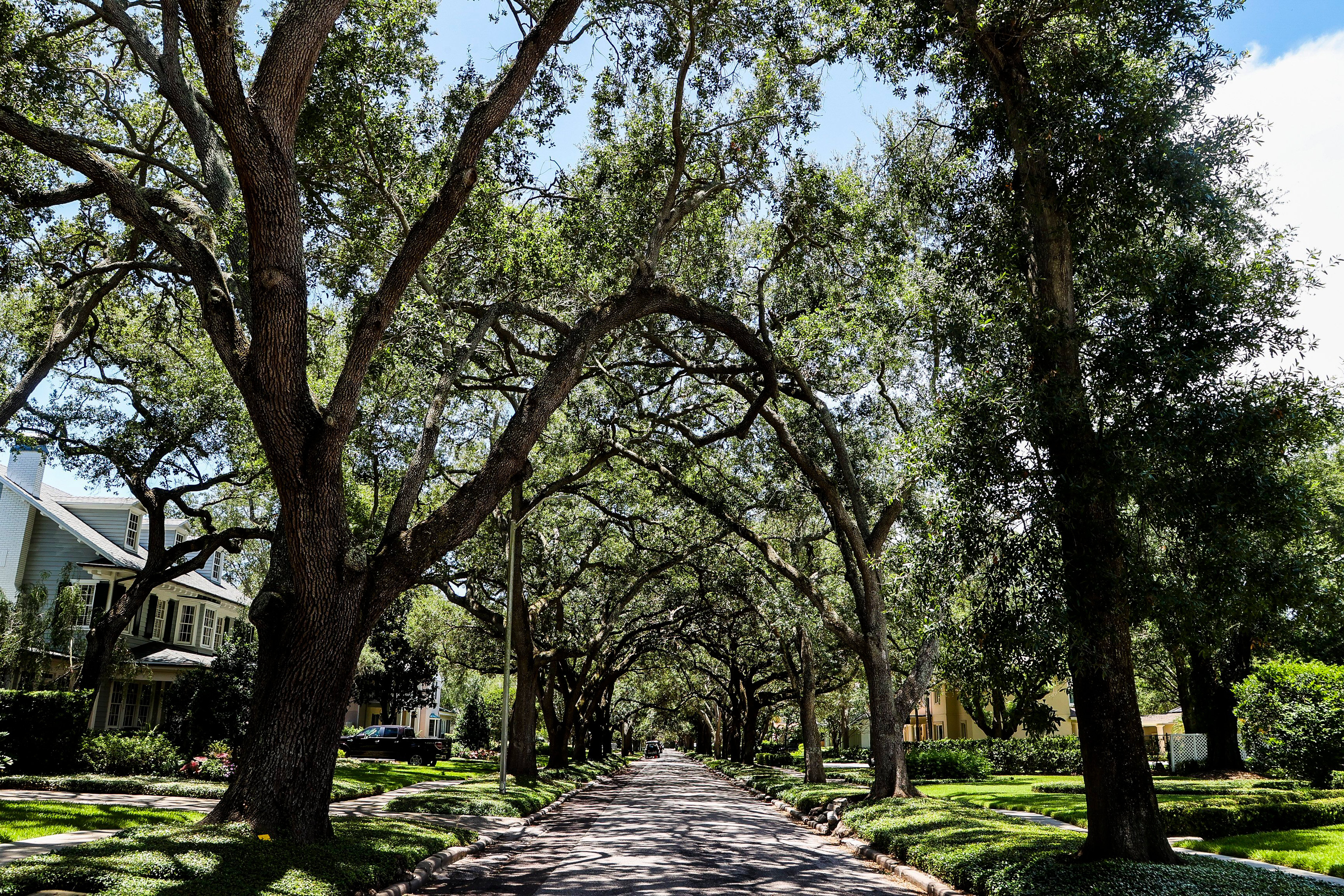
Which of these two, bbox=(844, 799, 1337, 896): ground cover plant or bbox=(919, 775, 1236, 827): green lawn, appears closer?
bbox=(844, 799, 1337, 896): ground cover plant

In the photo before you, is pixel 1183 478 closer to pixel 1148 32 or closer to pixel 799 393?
pixel 1148 32

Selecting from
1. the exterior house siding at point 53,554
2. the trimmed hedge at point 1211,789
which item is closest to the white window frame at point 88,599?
the exterior house siding at point 53,554

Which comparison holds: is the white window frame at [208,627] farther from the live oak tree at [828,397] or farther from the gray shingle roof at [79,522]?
the live oak tree at [828,397]

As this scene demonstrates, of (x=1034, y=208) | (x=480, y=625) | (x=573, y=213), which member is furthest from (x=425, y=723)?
(x=1034, y=208)

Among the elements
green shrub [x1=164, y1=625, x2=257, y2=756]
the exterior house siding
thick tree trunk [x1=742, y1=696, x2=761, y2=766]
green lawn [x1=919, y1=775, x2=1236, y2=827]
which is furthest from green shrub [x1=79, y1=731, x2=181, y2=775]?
thick tree trunk [x1=742, y1=696, x2=761, y2=766]

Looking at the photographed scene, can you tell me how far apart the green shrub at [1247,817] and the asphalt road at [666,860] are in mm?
5439

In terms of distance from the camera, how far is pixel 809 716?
92.7ft

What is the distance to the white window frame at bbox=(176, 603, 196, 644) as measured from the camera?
36469 mm

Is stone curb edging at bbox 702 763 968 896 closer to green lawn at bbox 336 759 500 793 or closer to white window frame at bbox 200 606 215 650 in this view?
green lawn at bbox 336 759 500 793

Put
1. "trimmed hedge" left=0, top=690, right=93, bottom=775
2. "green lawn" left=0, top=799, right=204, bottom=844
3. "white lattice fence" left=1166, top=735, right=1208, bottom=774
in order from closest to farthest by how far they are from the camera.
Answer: "green lawn" left=0, top=799, right=204, bottom=844 → "trimmed hedge" left=0, top=690, right=93, bottom=775 → "white lattice fence" left=1166, top=735, right=1208, bottom=774

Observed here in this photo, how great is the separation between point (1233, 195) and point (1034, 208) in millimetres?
1965

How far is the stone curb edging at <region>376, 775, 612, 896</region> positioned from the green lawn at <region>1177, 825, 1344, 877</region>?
34.2 feet

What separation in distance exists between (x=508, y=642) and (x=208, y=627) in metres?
23.3

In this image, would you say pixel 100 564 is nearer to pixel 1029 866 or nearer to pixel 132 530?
pixel 132 530
